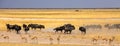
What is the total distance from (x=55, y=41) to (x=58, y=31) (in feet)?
24.1

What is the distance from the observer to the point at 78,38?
96.6 feet

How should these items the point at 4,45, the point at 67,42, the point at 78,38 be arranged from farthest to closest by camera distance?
the point at 78,38 < the point at 67,42 < the point at 4,45

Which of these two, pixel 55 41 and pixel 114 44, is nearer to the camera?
pixel 114 44

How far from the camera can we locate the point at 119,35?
3073cm

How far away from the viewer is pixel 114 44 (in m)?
25.6

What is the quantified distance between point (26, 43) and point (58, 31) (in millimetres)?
8925

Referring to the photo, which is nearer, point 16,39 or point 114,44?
point 114,44

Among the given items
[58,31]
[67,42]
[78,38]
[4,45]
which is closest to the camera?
[4,45]

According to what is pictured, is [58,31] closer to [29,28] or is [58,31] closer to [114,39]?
[29,28]

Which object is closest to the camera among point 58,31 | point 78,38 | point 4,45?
point 4,45

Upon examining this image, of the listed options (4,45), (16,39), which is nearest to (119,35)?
(16,39)

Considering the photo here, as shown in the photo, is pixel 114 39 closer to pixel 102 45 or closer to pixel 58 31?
pixel 102 45

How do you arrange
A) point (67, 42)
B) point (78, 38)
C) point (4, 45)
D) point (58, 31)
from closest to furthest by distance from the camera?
point (4, 45) → point (67, 42) → point (78, 38) → point (58, 31)

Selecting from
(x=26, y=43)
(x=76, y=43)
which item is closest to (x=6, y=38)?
(x=26, y=43)
